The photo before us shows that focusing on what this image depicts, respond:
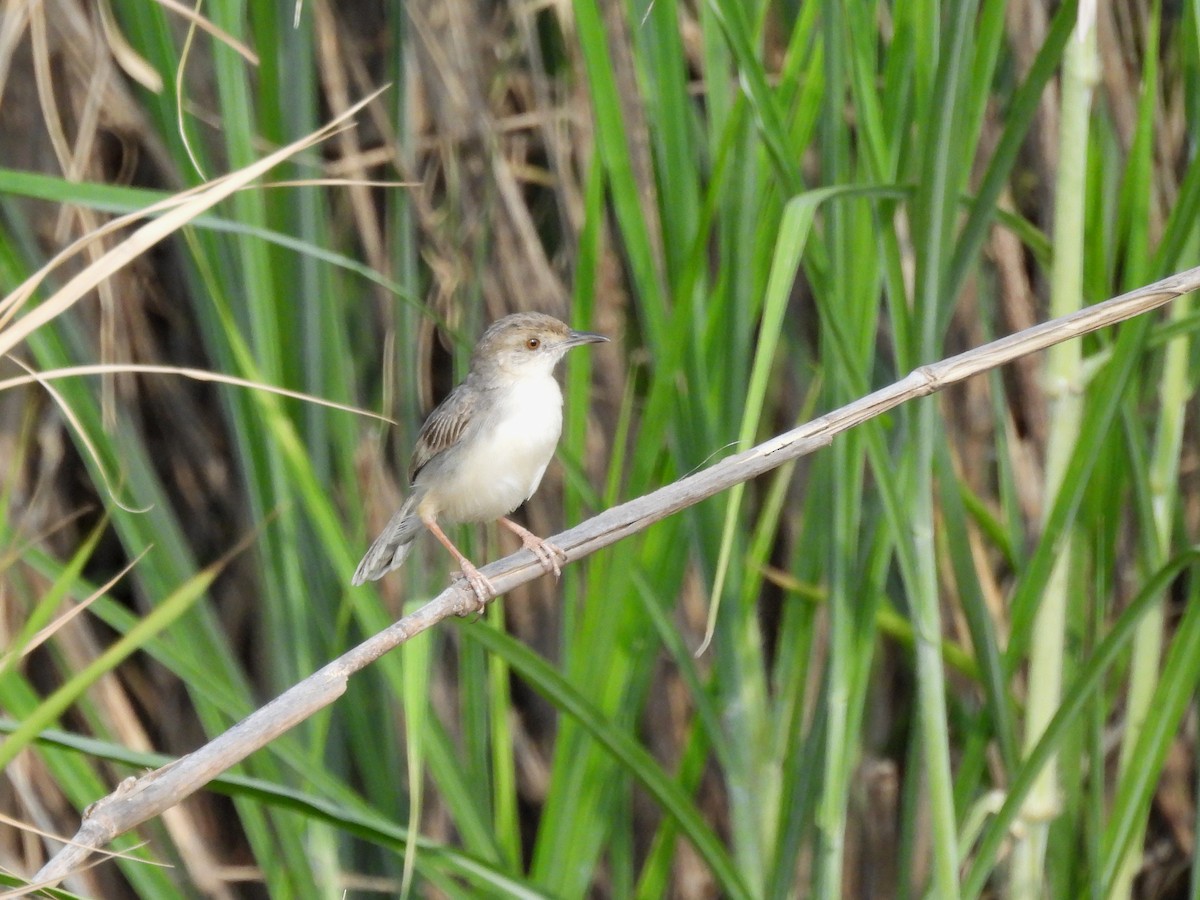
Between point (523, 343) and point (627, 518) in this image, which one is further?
point (523, 343)

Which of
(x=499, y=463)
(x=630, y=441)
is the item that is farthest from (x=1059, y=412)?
(x=499, y=463)

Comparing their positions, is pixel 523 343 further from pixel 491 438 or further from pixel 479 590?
pixel 479 590

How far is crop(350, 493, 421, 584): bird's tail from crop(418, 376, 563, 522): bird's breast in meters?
0.06

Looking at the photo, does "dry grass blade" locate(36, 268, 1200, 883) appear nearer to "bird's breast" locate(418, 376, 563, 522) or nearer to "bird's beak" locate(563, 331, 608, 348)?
"bird's beak" locate(563, 331, 608, 348)

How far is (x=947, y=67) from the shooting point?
178 cm

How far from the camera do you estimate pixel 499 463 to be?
2801 mm

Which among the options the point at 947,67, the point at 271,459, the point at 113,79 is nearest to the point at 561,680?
the point at 271,459

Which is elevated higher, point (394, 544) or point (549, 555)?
point (549, 555)

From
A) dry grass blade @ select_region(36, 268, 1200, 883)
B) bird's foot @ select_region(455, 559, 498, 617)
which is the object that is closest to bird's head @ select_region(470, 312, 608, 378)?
bird's foot @ select_region(455, 559, 498, 617)

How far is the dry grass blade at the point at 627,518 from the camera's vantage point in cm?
140

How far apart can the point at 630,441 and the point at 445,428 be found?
1.36 feet

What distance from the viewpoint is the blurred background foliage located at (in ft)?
6.52

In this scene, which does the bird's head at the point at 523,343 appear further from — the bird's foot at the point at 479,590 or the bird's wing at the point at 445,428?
the bird's foot at the point at 479,590

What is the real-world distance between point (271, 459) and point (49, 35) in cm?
114
